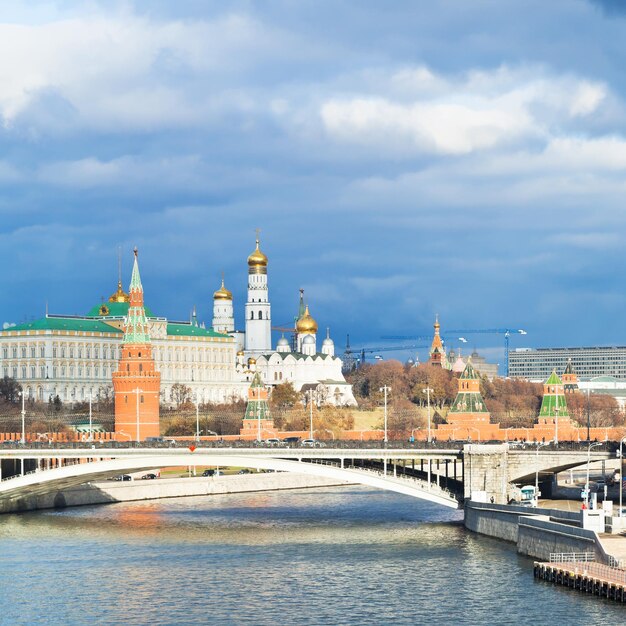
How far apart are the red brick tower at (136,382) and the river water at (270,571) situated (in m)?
44.2

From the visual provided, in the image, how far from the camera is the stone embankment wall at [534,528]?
7238 centimetres

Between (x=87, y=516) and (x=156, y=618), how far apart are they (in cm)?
3815

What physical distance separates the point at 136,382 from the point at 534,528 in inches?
3067

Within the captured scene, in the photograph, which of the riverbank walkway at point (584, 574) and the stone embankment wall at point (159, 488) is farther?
the stone embankment wall at point (159, 488)

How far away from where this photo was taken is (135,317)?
157375 mm

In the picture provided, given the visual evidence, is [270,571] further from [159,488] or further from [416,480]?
[159,488]

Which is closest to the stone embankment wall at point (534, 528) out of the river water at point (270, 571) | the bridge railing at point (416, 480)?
the river water at point (270, 571)

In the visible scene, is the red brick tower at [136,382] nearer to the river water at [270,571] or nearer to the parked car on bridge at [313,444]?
the parked car on bridge at [313,444]

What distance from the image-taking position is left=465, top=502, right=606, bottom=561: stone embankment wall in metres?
72.4

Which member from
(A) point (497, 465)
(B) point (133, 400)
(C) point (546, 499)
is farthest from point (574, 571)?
(B) point (133, 400)

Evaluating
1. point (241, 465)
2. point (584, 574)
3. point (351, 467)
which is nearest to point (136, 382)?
point (351, 467)

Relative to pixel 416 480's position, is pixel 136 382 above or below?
above

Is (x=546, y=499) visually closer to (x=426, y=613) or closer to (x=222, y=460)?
(x=222, y=460)

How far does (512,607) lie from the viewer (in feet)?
218
